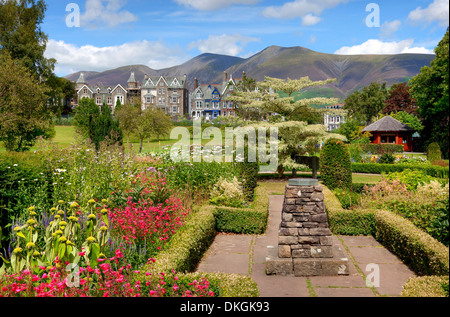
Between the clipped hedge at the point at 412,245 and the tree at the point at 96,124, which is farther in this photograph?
the tree at the point at 96,124

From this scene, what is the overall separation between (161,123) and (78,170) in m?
23.2

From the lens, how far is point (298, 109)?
19.2 metres

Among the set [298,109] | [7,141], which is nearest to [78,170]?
[298,109]

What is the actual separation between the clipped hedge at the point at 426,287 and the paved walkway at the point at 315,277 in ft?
2.34

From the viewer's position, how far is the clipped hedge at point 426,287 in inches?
153

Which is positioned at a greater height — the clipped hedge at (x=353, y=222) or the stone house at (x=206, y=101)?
the stone house at (x=206, y=101)

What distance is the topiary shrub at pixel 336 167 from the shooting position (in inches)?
508

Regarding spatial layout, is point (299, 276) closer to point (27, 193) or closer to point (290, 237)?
point (290, 237)

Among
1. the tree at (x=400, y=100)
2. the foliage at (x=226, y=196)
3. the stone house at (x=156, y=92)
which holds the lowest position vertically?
the foliage at (x=226, y=196)

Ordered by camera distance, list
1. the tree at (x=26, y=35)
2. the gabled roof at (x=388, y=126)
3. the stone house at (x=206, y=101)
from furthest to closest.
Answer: the stone house at (x=206, y=101) → the gabled roof at (x=388, y=126) → the tree at (x=26, y=35)

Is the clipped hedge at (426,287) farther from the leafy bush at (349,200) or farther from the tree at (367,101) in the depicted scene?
the tree at (367,101)

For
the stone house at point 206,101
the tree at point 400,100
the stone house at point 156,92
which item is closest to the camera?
the tree at point 400,100

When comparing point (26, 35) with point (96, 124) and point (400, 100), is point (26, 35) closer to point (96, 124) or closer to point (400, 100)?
point (96, 124)

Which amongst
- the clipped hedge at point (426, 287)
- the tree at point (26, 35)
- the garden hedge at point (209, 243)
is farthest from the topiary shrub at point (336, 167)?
the tree at point (26, 35)
